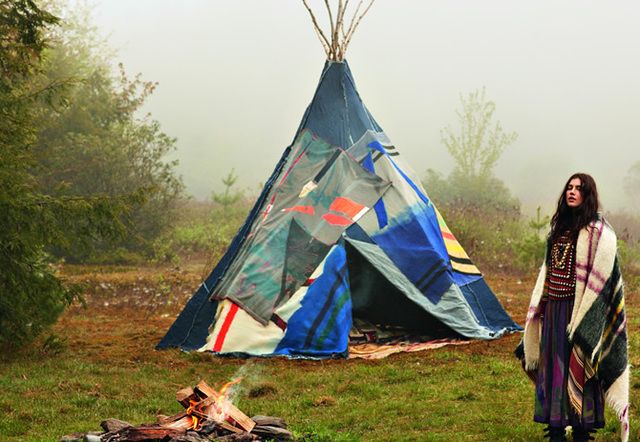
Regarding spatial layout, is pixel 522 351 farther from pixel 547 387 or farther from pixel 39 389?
pixel 39 389

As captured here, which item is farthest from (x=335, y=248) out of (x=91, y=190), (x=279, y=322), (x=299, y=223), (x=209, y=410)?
(x=91, y=190)

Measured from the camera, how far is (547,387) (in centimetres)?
575

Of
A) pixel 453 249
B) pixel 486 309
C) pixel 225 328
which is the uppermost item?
pixel 453 249

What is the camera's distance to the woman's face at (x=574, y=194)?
5.74 meters

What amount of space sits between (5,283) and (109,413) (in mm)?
2636

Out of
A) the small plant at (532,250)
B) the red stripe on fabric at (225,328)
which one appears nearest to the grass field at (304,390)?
the red stripe on fabric at (225,328)

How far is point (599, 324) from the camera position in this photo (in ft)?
18.5

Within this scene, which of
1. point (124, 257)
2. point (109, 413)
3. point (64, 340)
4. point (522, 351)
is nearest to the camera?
point (522, 351)

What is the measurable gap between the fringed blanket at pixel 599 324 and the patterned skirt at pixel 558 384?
4 cm

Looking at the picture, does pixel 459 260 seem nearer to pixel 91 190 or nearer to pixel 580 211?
pixel 580 211

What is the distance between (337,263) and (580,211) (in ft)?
12.8

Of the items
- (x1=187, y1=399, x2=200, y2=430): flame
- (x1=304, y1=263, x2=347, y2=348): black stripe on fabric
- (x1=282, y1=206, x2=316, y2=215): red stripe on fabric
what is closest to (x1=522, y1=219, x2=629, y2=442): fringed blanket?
(x1=187, y1=399, x2=200, y2=430): flame

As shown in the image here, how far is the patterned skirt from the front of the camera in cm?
564

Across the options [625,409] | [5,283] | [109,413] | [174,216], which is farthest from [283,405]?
[174,216]
